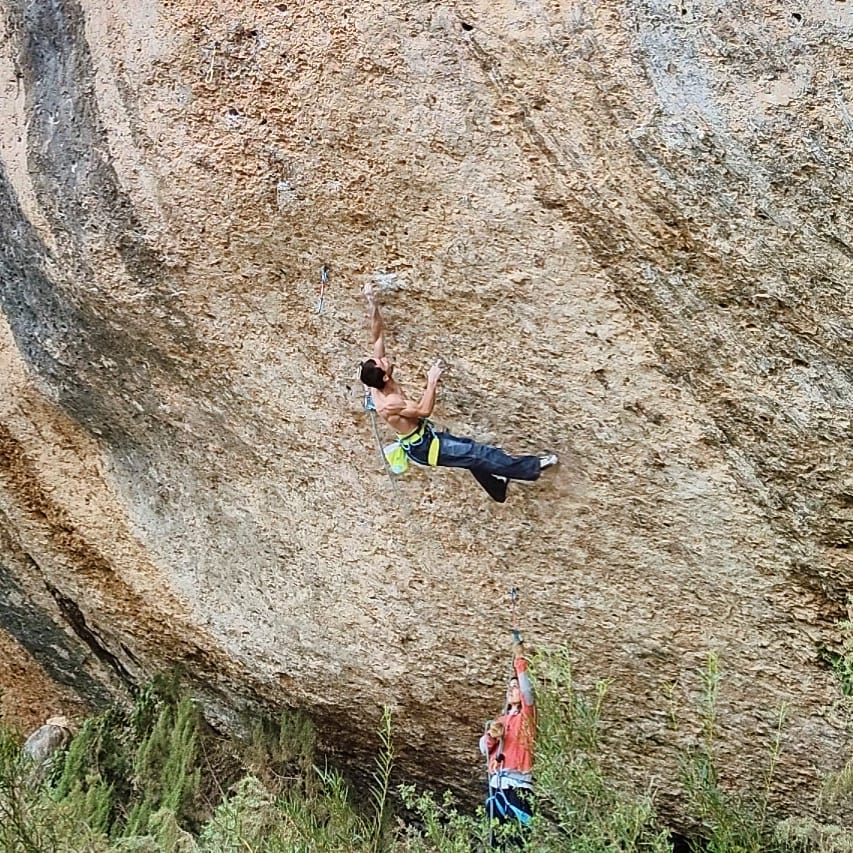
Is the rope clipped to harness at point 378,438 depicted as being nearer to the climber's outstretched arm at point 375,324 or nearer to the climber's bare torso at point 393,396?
the climber's bare torso at point 393,396

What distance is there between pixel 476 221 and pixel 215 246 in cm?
141

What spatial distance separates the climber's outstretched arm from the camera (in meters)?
4.73

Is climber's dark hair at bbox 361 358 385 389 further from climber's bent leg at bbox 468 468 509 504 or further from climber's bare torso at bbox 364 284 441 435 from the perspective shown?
climber's bent leg at bbox 468 468 509 504

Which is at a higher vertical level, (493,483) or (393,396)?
(393,396)

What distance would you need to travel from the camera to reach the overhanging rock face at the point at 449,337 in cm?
412

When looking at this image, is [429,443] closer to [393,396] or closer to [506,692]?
[393,396]

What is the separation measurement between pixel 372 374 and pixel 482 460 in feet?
2.22

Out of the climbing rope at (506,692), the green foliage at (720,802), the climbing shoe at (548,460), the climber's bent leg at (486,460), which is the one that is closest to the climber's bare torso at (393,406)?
the climber's bent leg at (486,460)

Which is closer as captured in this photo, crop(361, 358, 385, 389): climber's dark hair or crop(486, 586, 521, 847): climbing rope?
crop(361, 358, 385, 389): climber's dark hair

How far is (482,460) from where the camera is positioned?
4738 mm

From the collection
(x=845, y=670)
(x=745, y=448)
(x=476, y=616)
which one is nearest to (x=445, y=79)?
(x=745, y=448)

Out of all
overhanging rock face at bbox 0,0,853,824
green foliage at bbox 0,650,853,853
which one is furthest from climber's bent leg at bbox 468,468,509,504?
green foliage at bbox 0,650,853,853

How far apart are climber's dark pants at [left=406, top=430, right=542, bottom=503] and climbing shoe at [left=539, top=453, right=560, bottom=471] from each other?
0.06ft

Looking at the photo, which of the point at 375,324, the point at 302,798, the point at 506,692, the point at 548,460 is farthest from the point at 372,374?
the point at 302,798
